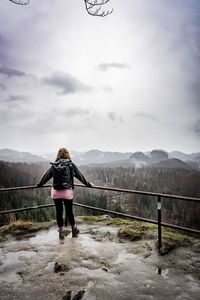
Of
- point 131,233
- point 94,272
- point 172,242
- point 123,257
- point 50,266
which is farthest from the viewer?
point 131,233

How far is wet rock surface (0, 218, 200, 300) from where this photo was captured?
2709mm

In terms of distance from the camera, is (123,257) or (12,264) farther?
(123,257)

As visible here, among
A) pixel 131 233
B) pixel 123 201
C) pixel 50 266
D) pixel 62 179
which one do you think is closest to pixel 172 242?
pixel 131 233

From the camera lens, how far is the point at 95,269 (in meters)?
3.27

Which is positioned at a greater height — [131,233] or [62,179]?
[62,179]

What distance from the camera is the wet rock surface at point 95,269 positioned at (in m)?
2.71

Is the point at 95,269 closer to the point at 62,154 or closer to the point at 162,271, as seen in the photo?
the point at 162,271

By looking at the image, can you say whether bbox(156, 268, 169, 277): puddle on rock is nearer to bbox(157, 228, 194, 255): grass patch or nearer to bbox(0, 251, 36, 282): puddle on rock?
bbox(157, 228, 194, 255): grass patch

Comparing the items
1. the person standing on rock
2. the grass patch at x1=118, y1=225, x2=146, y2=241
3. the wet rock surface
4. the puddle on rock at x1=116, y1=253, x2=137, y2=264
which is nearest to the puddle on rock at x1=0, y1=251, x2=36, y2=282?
the wet rock surface

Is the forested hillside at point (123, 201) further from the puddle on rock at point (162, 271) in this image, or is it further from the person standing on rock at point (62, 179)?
the puddle on rock at point (162, 271)

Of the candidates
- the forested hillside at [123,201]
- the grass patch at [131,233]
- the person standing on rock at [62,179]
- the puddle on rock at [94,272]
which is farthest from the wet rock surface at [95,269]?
the forested hillside at [123,201]

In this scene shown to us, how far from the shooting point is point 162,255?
3.74 meters

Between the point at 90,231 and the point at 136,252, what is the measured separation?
4.78 feet

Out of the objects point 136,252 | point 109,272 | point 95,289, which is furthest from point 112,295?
point 136,252
